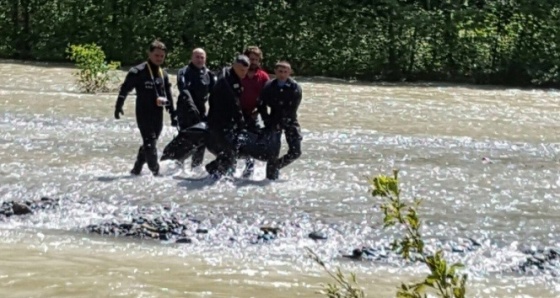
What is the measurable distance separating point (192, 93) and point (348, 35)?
13.2m

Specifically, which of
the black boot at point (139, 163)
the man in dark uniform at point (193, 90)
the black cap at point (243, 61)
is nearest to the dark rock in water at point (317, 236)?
the black cap at point (243, 61)

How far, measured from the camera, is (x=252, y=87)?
436 inches

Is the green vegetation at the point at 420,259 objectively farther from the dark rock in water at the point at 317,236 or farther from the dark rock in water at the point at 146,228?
the dark rock in water at the point at 146,228

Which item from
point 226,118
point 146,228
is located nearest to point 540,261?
point 146,228

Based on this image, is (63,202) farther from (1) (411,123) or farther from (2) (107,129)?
(1) (411,123)

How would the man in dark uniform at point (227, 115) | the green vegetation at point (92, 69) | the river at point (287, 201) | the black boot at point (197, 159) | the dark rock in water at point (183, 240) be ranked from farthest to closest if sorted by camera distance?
the green vegetation at point (92, 69) → the black boot at point (197, 159) → the man in dark uniform at point (227, 115) → the dark rock in water at point (183, 240) → the river at point (287, 201)

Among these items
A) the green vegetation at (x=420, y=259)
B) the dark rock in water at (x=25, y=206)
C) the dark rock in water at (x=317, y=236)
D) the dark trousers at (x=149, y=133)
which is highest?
the green vegetation at (x=420, y=259)

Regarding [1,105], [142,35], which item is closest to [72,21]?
[142,35]

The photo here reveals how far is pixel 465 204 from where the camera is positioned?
9.95 metres

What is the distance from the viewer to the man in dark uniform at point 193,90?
11.1 m

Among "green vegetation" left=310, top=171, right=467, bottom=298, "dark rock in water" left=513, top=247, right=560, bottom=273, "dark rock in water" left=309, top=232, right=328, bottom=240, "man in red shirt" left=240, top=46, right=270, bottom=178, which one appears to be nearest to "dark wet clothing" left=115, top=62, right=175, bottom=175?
"man in red shirt" left=240, top=46, right=270, bottom=178

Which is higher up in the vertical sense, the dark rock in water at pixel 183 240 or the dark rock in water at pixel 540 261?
the dark rock in water at pixel 540 261

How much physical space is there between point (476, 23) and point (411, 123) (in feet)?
24.9

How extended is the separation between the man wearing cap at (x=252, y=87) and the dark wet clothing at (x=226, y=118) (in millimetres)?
125
